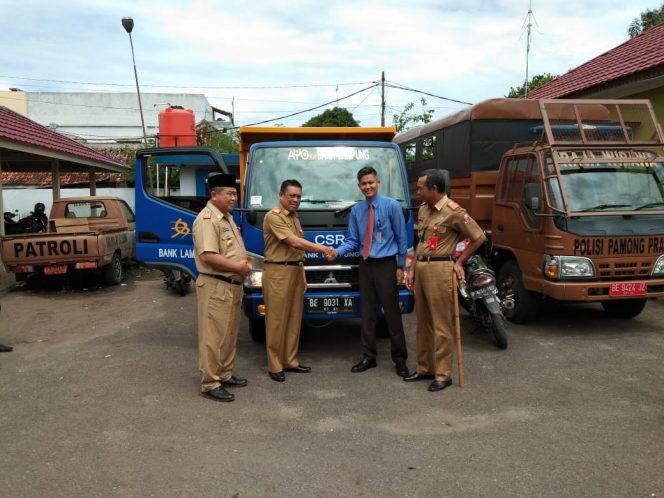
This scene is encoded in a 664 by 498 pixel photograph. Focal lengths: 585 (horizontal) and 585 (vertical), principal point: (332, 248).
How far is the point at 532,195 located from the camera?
6875mm

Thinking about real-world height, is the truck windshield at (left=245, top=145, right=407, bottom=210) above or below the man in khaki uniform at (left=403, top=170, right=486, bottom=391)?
above

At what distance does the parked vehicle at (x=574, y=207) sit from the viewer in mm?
6383

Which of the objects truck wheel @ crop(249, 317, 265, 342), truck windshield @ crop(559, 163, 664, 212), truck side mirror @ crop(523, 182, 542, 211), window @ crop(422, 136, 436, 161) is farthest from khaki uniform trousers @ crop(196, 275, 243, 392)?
window @ crop(422, 136, 436, 161)

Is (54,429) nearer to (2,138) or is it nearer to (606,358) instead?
(606,358)

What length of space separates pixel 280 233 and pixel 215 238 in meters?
0.65

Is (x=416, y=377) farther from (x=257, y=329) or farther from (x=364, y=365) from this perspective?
(x=257, y=329)

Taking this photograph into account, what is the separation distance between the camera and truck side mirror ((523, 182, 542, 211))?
675 centimetres

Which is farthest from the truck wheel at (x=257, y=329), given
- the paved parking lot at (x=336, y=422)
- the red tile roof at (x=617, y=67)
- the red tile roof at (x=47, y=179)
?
the red tile roof at (x=47, y=179)

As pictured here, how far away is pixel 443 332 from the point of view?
4.93 meters

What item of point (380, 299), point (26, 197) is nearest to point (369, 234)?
point (380, 299)

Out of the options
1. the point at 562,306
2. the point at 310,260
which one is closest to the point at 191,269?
the point at 310,260

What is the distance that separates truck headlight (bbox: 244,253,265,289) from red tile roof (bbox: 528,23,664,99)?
8.83 m

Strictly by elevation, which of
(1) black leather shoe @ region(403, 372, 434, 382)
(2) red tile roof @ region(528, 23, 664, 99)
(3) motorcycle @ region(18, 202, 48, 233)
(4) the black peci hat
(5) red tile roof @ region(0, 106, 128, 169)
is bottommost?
(1) black leather shoe @ region(403, 372, 434, 382)

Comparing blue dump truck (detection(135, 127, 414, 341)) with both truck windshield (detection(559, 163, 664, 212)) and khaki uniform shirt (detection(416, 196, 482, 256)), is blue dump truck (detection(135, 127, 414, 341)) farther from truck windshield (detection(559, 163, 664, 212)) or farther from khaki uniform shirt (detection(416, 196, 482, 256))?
truck windshield (detection(559, 163, 664, 212))
